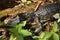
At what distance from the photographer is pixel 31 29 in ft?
10.8

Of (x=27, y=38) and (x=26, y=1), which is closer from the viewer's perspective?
(x=27, y=38)

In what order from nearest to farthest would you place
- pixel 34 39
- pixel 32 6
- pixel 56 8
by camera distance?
pixel 34 39 < pixel 56 8 < pixel 32 6

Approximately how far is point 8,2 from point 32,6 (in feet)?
1.62

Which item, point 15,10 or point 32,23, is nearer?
point 32,23

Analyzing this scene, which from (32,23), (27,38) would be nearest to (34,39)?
(27,38)

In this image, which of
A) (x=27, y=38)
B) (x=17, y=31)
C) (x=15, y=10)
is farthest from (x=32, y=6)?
(x=17, y=31)

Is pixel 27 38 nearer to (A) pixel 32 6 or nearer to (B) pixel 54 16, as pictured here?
(B) pixel 54 16

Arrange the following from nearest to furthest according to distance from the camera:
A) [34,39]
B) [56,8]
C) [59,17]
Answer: [34,39], [59,17], [56,8]

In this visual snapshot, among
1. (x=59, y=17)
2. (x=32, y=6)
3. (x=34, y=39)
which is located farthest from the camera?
(x=32, y=6)

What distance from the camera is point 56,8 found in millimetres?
3586

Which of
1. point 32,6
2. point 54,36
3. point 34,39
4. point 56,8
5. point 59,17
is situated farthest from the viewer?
point 32,6

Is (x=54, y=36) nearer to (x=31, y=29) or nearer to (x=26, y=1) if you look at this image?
(x=31, y=29)

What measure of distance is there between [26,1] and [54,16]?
756mm

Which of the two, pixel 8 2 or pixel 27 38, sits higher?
pixel 8 2
